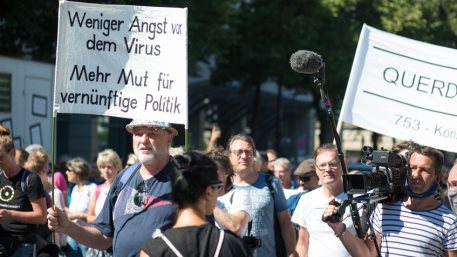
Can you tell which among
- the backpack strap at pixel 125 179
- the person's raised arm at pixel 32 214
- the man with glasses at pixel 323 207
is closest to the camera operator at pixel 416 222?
the man with glasses at pixel 323 207

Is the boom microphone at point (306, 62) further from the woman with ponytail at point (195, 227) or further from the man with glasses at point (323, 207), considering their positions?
the man with glasses at point (323, 207)

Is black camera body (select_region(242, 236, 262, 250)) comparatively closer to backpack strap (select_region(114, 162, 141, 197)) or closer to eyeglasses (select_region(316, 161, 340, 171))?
eyeglasses (select_region(316, 161, 340, 171))

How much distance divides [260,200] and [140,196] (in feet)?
6.21

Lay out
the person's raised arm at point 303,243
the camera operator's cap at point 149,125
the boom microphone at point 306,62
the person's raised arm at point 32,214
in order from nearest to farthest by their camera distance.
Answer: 1. the boom microphone at point 306,62
2. the camera operator's cap at point 149,125
3. the person's raised arm at point 303,243
4. the person's raised arm at point 32,214

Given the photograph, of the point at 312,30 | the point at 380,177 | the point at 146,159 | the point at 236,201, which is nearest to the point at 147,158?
the point at 146,159

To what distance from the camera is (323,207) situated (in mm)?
7355

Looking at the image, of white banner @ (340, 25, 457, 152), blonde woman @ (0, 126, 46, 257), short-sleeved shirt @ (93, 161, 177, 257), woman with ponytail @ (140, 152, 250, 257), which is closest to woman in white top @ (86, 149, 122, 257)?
blonde woman @ (0, 126, 46, 257)

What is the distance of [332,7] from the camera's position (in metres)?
31.2

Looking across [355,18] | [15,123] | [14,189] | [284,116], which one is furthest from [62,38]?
[284,116]

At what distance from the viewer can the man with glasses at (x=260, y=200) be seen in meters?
7.76

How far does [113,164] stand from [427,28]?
22508 millimetres

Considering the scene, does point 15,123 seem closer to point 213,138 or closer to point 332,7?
point 213,138

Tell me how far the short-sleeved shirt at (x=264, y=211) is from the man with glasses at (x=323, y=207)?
30 centimetres

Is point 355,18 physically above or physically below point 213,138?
above
